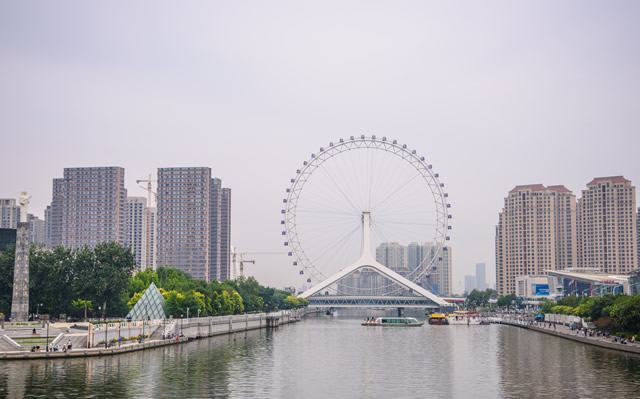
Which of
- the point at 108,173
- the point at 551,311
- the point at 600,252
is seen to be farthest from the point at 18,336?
the point at 600,252

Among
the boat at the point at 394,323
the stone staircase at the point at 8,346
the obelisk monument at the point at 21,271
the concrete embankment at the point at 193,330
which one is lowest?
the boat at the point at 394,323

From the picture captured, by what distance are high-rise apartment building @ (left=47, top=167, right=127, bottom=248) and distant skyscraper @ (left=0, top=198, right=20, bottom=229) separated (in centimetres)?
1993

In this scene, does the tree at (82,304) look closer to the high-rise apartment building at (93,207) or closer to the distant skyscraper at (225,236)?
the high-rise apartment building at (93,207)

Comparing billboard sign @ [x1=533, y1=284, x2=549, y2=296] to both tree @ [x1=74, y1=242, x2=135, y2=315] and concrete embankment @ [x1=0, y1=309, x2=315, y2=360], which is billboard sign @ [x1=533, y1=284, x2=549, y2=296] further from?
tree @ [x1=74, y1=242, x2=135, y2=315]

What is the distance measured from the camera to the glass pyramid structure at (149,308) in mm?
71500

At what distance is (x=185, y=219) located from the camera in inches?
6467

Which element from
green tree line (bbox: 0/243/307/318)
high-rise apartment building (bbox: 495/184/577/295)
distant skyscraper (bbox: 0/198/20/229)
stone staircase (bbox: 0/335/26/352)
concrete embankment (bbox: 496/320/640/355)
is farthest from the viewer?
distant skyscraper (bbox: 0/198/20/229)

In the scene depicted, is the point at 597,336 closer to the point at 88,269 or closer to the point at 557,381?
the point at 557,381

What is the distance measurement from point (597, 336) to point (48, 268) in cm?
5041

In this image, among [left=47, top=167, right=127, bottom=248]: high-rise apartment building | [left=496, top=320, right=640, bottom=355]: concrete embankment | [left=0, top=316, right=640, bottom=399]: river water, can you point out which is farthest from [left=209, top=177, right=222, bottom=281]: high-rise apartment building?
[left=0, top=316, right=640, bottom=399]: river water

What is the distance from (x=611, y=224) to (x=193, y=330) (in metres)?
114

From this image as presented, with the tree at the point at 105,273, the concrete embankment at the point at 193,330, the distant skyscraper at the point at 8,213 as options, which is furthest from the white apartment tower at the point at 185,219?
the tree at the point at 105,273

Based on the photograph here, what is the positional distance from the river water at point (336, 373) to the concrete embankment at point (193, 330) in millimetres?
1357

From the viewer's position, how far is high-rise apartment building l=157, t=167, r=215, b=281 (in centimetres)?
16288
